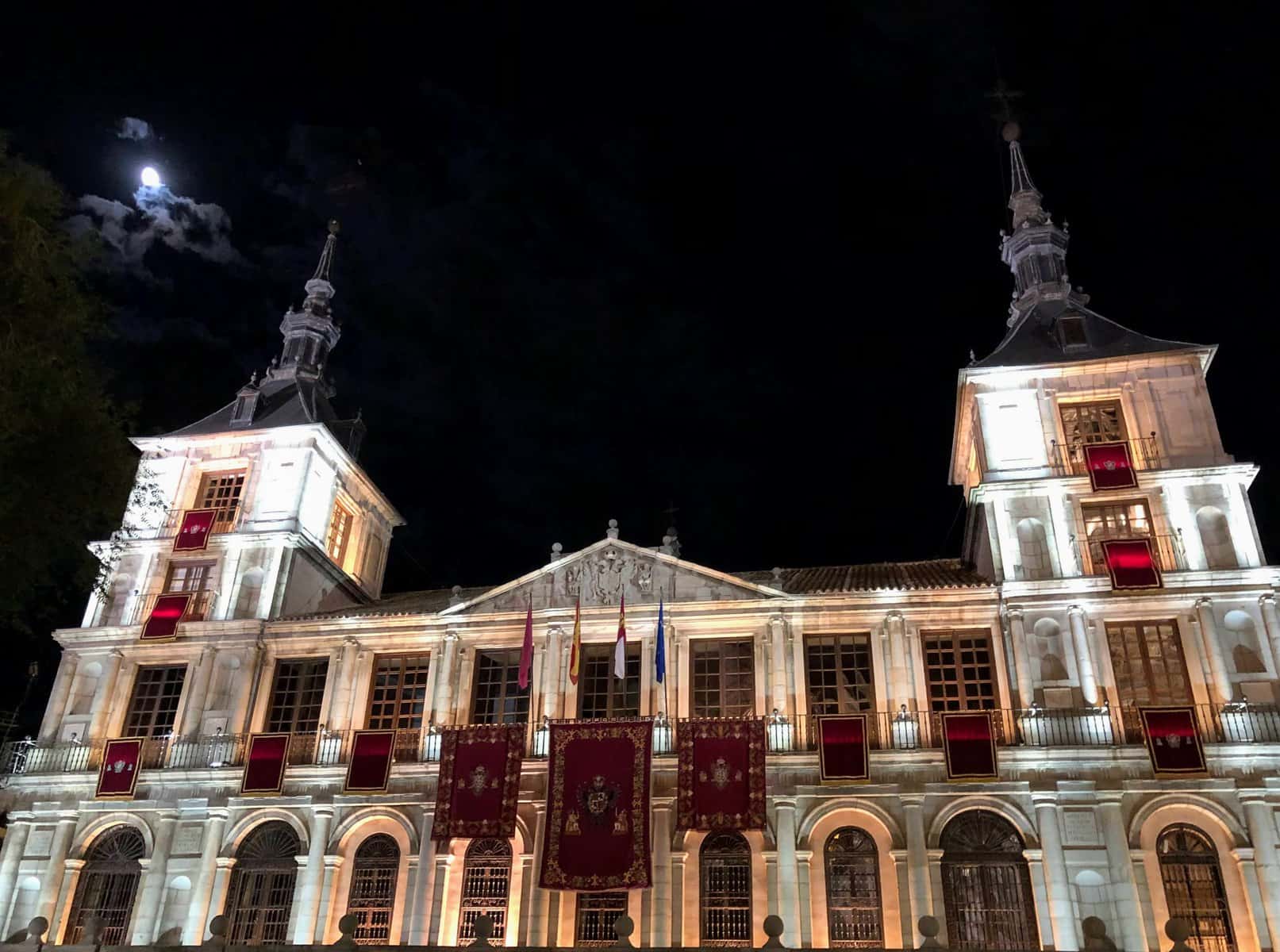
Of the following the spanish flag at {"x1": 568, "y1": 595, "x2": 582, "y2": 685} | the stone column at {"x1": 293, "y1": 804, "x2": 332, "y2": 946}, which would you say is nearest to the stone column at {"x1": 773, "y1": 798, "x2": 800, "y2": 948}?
the spanish flag at {"x1": 568, "y1": 595, "x2": 582, "y2": 685}

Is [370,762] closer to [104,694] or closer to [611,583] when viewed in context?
[611,583]

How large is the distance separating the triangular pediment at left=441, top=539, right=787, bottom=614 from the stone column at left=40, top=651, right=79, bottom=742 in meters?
12.0

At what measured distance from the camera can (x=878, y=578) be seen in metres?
33.7

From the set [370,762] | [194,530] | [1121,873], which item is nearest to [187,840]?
[370,762]

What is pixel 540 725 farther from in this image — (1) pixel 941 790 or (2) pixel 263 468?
(2) pixel 263 468

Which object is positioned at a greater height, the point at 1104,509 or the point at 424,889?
the point at 1104,509

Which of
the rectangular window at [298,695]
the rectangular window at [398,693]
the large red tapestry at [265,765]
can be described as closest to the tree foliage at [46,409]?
the large red tapestry at [265,765]

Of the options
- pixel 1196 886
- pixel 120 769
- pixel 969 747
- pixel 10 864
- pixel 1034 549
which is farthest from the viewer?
pixel 120 769

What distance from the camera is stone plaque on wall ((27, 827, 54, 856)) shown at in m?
30.9

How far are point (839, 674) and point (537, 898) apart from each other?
989 cm

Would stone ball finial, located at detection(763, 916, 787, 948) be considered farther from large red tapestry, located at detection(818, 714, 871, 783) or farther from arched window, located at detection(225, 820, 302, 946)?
arched window, located at detection(225, 820, 302, 946)

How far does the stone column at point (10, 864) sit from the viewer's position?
3019 centimetres

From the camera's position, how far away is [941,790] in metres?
27.4

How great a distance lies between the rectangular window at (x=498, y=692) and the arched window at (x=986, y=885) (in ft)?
39.0
